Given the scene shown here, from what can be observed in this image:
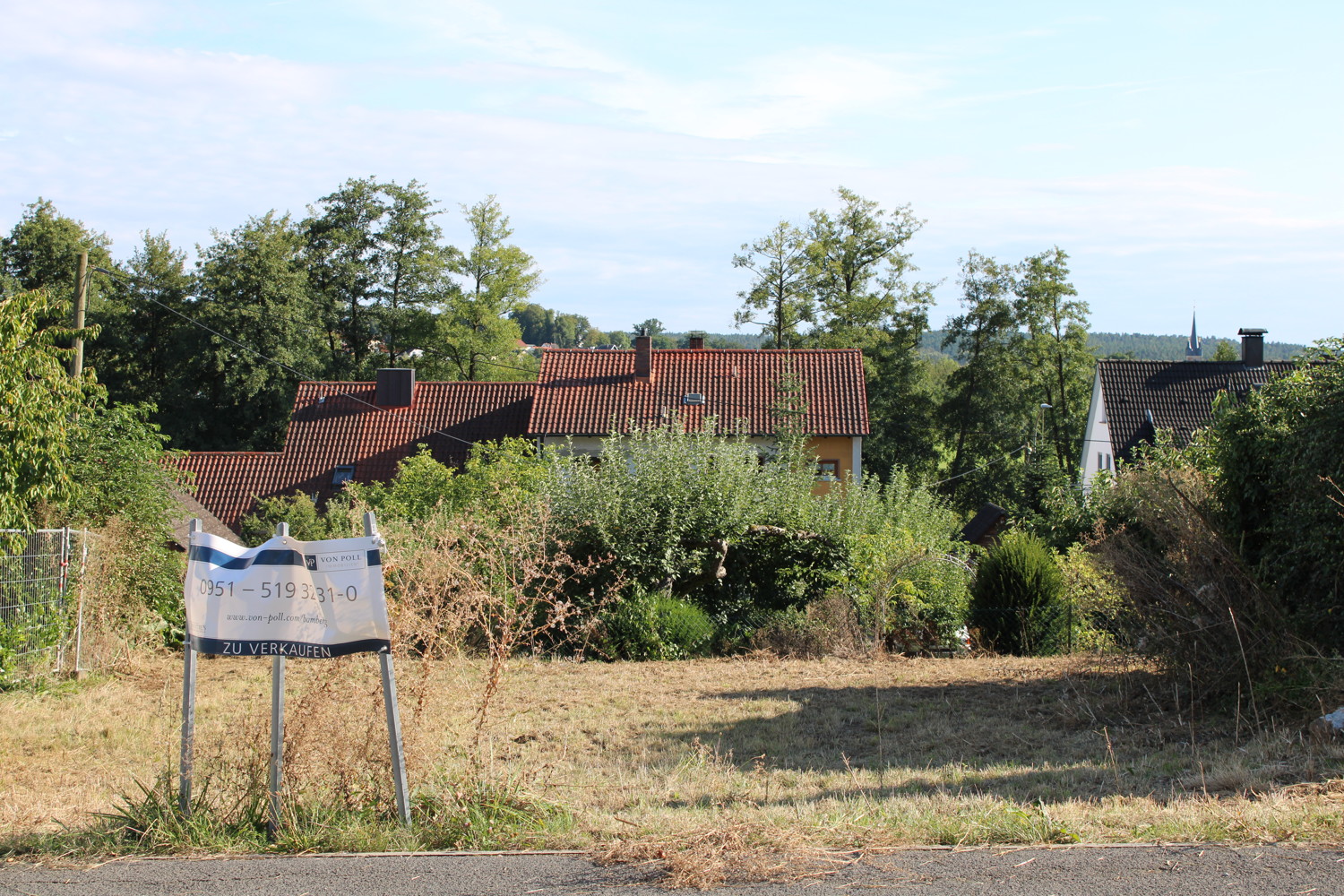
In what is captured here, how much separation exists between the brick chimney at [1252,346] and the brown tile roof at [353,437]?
24.6 metres

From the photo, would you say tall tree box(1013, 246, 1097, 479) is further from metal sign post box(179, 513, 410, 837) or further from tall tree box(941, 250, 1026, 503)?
metal sign post box(179, 513, 410, 837)

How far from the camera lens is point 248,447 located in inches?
1850

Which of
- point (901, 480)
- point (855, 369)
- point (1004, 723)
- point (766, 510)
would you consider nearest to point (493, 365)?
point (855, 369)

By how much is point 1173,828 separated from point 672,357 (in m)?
35.0

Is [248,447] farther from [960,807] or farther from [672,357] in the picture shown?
A: [960,807]

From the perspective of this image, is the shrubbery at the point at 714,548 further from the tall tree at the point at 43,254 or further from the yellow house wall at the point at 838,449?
the tall tree at the point at 43,254

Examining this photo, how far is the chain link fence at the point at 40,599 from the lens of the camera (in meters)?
11.5

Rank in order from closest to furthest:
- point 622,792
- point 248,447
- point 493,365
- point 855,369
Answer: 1. point 622,792
2. point 855,369
3. point 248,447
4. point 493,365

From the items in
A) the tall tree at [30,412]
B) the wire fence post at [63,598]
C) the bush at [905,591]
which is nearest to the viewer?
the tall tree at [30,412]

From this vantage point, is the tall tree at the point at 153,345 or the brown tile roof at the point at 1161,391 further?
the tall tree at the point at 153,345

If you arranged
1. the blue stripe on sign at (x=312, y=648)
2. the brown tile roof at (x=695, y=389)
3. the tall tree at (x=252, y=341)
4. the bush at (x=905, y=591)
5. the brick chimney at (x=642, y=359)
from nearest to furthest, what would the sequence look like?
the blue stripe on sign at (x=312, y=648) → the bush at (x=905, y=591) → the brown tile roof at (x=695, y=389) → the brick chimney at (x=642, y=359) → the tall tree at (x=252, y=341)

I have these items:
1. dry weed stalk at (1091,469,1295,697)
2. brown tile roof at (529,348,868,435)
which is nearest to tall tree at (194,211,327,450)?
brown tile roof at (529,348,868,435)

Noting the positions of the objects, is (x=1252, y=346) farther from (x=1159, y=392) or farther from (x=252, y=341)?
(x=252, y=341)

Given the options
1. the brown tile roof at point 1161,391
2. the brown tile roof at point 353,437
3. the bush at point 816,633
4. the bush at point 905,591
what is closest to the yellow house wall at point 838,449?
the brown tile roof at point 1161,391
